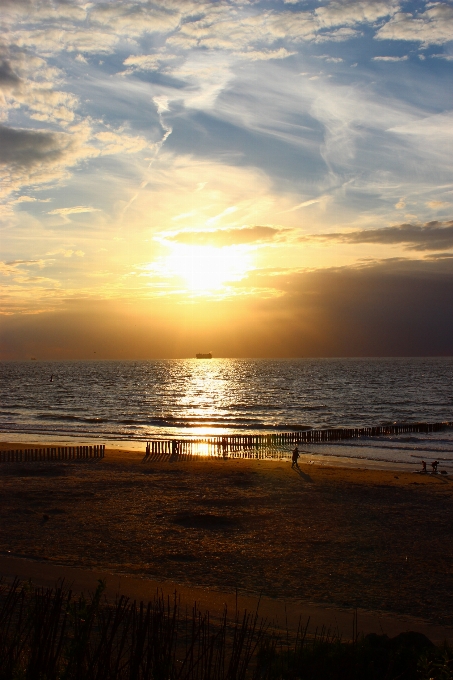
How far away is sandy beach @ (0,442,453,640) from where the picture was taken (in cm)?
1245

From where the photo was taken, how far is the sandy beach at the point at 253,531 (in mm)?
12453

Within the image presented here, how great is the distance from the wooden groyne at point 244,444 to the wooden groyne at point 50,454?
3.10 meters

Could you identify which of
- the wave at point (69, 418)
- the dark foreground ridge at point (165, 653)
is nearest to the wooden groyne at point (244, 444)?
the wave at point (69, 418)

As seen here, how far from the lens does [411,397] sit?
94.0 meters

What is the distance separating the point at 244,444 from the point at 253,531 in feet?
77.6

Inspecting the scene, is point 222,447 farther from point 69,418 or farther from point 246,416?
point 246,416

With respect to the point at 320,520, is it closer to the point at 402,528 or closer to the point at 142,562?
the point at 402,528

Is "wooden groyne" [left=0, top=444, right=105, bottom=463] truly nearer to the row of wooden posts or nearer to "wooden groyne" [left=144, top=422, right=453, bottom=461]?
the row of wooden posts

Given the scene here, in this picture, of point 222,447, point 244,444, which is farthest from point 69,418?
point 244,444

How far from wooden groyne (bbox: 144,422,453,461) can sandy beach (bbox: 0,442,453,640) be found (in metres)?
8.29

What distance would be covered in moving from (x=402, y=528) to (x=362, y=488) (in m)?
6.73

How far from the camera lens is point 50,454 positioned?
31.3 metres

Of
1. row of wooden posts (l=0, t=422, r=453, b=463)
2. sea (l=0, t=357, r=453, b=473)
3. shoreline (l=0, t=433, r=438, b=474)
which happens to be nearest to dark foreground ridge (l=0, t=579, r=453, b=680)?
row of wooden posts (l=0, t=422, r=453, b=463)

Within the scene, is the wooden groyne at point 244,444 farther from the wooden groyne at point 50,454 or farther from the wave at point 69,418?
the wave at point 69,418
